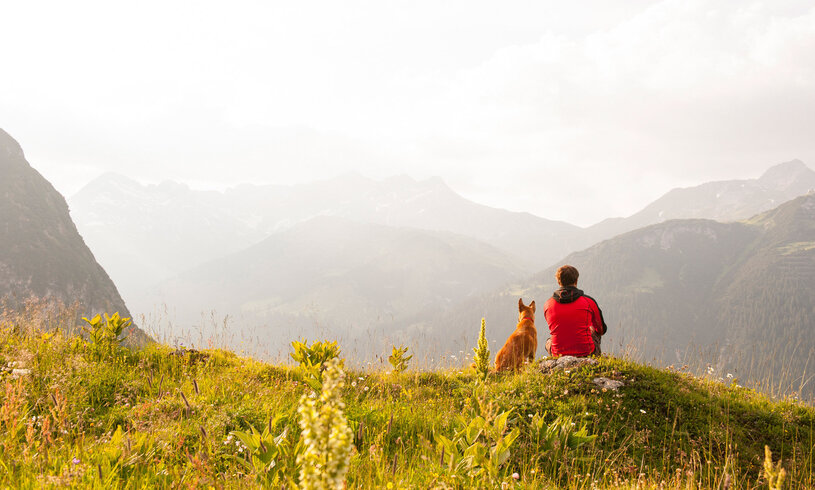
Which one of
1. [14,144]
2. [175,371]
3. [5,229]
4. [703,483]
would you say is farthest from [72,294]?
[703,483]

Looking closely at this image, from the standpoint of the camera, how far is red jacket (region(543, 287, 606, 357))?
8367 mm

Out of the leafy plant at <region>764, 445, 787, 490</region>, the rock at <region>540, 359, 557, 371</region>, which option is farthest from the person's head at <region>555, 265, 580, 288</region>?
the leafy plant at <region>764, 445, 787, 490</region>

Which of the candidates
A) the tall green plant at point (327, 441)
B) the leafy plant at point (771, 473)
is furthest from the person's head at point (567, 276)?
the tall green plant at point (327, 441)

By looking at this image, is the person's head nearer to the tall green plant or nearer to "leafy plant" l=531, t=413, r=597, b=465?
"leafy plant" l=531, t=413, r=597, b=465

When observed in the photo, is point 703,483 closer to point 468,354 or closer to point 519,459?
point 519,459

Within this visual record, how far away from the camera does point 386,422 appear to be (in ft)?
17.0

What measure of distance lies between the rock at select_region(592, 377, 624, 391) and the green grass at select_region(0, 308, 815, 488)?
12cm

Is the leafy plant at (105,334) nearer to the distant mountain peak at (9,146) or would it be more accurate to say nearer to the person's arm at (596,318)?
the person's arm at (596,318)

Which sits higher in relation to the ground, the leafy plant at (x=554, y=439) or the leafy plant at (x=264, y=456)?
the leafy plant at (x=264, y=456)

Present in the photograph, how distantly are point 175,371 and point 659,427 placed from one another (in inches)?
334

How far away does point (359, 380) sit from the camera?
300 inches

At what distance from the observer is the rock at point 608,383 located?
22.2 feet

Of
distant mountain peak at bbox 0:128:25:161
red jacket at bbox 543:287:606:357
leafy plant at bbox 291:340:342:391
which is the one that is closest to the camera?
leafy plant at bbox 291:340:342:391

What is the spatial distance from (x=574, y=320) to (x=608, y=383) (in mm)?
1781
